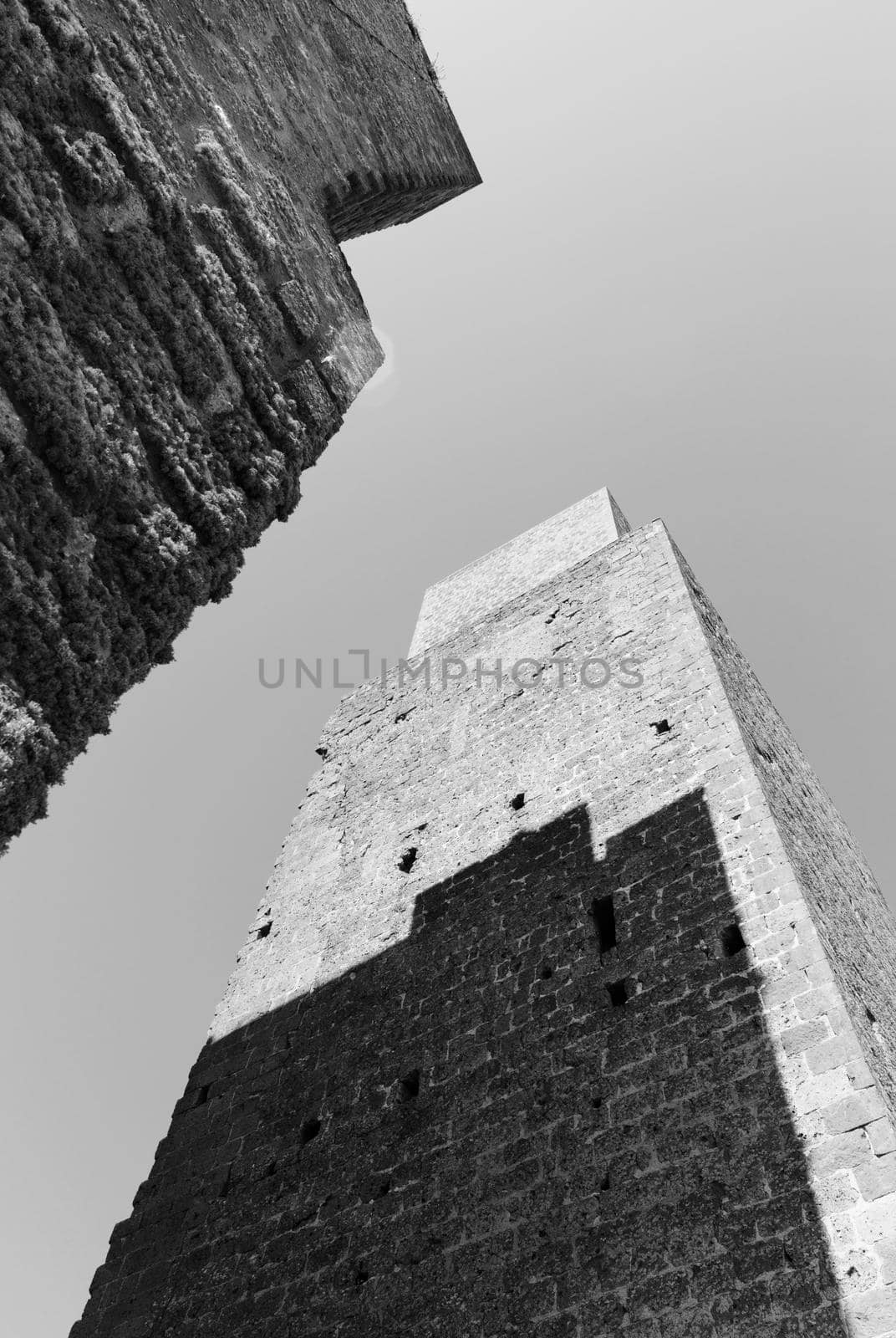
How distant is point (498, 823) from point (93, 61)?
17.6 ft

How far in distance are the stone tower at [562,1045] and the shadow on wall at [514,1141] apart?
0.05 ft

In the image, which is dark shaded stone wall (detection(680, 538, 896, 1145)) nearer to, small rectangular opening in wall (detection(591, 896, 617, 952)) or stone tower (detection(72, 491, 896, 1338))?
stone tower (detection(72, 491, 896, 1338))

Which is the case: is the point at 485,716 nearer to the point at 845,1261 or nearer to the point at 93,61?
the point at 845,1261

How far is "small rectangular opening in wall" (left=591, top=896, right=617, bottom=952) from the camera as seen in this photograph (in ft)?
18.7

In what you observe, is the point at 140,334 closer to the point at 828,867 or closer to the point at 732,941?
the point at 732,941

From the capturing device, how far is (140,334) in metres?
3.16

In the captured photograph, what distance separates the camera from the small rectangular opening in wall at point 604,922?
5691mm

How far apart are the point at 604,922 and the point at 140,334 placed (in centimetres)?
419

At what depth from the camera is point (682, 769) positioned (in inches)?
251

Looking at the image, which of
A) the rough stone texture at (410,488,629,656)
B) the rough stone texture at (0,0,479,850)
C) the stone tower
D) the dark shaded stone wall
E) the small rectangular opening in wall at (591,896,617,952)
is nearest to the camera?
the rough stone texture at (0,0,479,850)

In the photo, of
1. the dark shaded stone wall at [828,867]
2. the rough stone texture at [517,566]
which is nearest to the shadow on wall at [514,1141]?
the dark shaded stone wall at [828,867]

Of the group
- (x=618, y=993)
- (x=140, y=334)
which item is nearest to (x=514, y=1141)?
(x=618, y=993)

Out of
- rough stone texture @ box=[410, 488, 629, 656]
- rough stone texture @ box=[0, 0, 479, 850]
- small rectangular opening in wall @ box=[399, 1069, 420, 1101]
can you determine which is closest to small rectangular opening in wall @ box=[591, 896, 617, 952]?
small rectangular opening in wall @ box=[399, 1069, 420, 1101]

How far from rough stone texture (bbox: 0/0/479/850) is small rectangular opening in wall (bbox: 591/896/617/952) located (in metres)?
3.33
